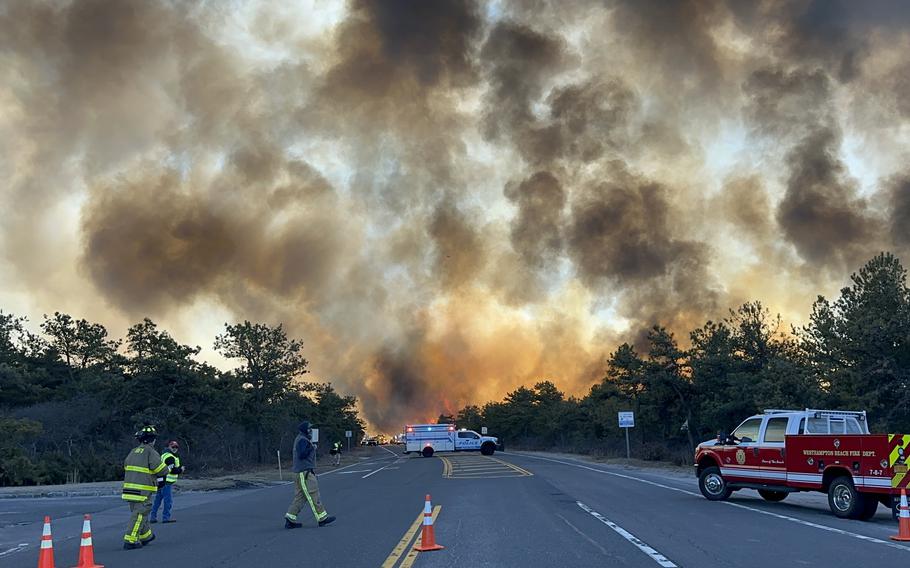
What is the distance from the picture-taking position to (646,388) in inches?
2046

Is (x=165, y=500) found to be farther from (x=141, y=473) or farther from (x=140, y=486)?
(x=140, y=486)

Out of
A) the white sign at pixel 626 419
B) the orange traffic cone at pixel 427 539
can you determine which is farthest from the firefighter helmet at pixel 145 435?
the white sign at pixel 626 419

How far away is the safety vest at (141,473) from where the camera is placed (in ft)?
40.8

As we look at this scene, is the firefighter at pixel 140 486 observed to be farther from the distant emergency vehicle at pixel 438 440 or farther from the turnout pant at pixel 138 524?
the distant emergency vehicle at pixel 438 440

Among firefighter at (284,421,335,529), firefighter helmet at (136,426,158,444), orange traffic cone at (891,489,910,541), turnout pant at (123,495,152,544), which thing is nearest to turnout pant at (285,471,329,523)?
firefighter at (284,421,335,529)

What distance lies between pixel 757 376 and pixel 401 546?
3335 centimetres

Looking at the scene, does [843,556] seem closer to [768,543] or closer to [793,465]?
[768,543]

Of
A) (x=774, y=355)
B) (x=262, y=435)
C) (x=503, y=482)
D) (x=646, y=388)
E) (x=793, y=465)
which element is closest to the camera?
(x=793, y=465)

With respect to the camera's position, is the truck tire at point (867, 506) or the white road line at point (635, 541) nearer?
the white road line at point (635, 541)

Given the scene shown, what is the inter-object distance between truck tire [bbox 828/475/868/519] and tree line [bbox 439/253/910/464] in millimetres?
13574

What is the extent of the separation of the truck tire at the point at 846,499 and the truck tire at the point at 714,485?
3594 millimetres

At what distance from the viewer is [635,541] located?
1172 cm

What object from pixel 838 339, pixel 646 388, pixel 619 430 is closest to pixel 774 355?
pixel 838 339

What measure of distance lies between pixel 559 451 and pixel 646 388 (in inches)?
968
